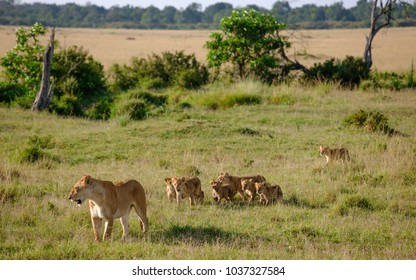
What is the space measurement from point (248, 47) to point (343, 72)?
408cm

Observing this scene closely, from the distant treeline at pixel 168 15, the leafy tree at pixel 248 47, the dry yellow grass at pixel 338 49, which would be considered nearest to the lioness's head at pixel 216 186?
the leafy tree at pixel 248 47

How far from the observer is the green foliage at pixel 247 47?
2741 cm

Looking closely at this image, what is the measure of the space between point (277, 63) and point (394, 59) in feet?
31.7

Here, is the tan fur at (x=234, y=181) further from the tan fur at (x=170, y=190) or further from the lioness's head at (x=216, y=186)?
the tan fur at (x=170, y=190)

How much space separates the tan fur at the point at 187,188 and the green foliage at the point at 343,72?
16.5 meters

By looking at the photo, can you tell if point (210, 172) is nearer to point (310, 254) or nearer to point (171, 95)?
point (310, 254)

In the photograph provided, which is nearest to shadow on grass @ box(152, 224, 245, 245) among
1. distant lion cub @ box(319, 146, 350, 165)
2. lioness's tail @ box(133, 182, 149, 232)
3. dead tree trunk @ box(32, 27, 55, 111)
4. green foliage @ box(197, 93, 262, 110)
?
lioness's tail @ box(133, 182, 149, 232)

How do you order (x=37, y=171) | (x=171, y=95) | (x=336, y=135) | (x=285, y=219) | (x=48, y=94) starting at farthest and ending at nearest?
1. (x=171, y=95)
2. (x=48, y=94)
3. (x=336, y=135)
4. (x=37, y=171)
5. (x=285, y=219)

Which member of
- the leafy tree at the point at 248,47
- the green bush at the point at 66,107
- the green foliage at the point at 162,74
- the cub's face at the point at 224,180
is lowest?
the green bush at the point at 66,107

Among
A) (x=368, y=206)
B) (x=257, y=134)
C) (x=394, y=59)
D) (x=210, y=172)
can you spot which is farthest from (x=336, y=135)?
(x=394, y=59)

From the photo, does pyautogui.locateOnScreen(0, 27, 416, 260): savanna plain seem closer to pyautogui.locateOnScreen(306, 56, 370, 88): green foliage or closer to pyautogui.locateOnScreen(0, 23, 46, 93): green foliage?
pyautogui.locateOnScreen(0, 23, 46, 93): green foliage

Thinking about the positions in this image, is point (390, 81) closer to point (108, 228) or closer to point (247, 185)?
point (247, 185)

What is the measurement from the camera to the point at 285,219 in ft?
30.8

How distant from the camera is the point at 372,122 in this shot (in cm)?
1656
